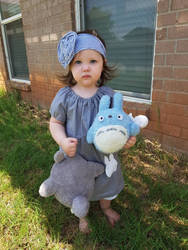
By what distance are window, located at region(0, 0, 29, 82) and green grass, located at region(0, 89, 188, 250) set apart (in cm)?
288

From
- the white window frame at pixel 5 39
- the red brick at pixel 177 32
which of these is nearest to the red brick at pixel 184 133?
the red brick at pixel 177 32

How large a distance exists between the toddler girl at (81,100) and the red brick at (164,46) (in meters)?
1.00

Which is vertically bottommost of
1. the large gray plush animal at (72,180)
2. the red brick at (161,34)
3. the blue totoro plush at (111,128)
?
the large gray plush animal at (72,180)

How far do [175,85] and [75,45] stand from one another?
1.43m

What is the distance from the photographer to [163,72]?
A: 2.34 metres

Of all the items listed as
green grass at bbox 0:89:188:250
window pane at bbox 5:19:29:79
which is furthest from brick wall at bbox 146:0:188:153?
window pane at bbox 5:19:29:79

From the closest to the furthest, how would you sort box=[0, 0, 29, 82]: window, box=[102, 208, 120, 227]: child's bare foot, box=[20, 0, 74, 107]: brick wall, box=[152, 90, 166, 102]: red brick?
box=[102, 208, 120, 227]: child's bare foot → box=[152, 90, 166, 102]: red brick → box=[20, 0, 74, 107]: brick wall → box=[0, 0, 29, 82]: window

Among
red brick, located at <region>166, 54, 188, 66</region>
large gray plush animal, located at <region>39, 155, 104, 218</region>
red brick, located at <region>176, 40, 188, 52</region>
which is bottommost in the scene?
large gray plush animal, located at <region>39, 155, 104, 218</region>

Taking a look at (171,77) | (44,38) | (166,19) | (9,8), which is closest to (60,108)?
(171,77)

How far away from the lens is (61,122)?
144cm

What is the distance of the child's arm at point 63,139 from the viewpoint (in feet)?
4.08

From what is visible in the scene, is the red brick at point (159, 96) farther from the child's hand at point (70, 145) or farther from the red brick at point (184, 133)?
the child's hand at point (70, 145)

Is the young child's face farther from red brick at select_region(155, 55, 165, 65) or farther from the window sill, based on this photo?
the window sill

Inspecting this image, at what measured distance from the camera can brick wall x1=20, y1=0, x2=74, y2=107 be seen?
3.32 metres
